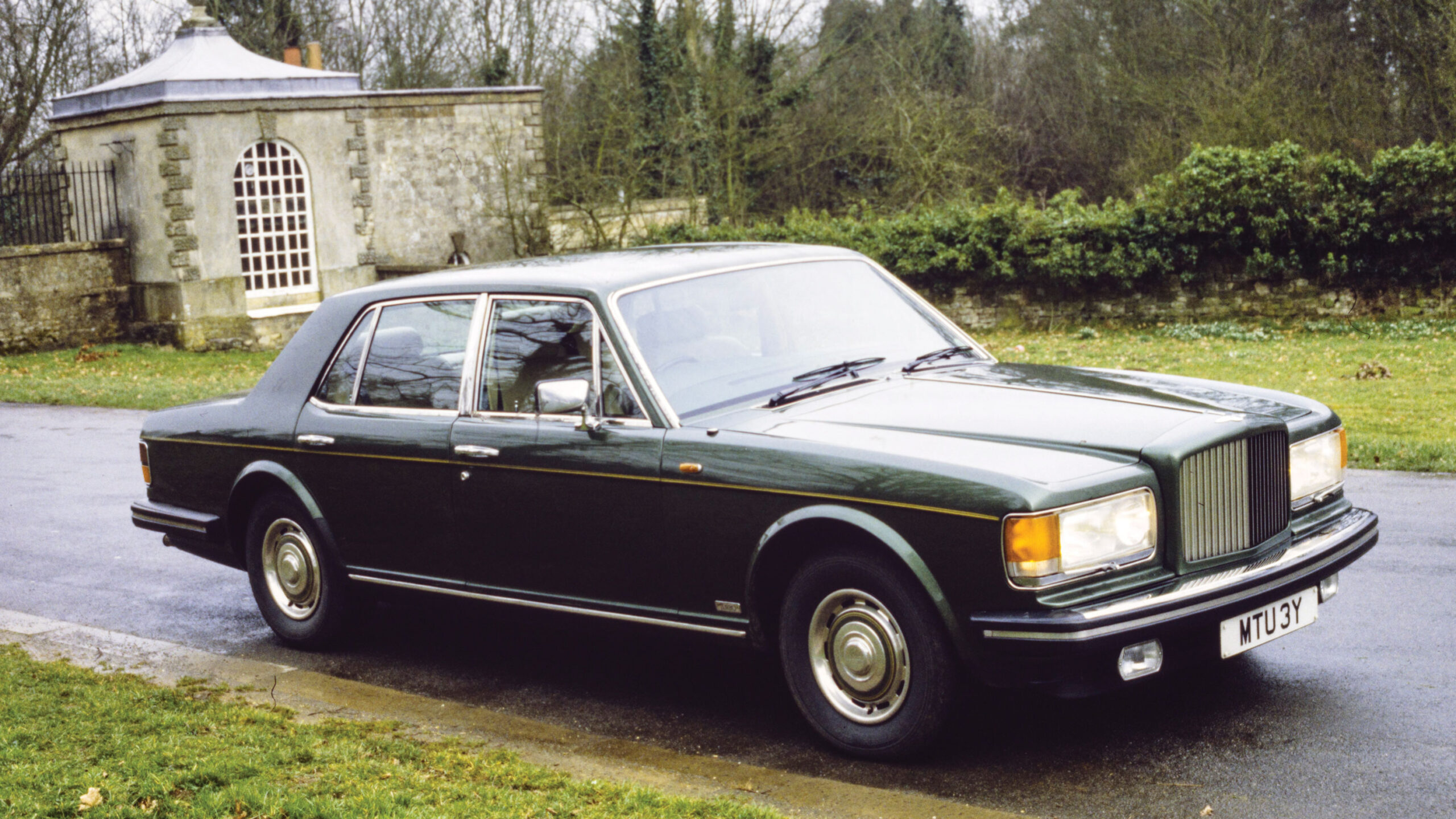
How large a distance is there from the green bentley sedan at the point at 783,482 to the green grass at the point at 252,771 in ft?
2.69

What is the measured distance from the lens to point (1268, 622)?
466 centimetres

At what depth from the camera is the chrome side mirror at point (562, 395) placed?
5.27 meters

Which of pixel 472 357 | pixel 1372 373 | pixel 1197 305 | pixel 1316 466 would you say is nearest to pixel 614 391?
pixel 472 357

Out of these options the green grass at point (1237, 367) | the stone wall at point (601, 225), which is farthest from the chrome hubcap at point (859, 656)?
the stone wall at point (601, 225)

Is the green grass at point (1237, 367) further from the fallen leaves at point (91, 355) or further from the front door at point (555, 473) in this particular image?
the front door at point (555, 473)

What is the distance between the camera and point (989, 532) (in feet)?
14.0

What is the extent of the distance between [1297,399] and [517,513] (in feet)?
10.5

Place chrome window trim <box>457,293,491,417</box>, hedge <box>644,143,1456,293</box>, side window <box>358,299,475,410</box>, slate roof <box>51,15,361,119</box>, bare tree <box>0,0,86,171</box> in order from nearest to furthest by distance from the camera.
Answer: chrome window trim <box>457,293,491,417</box> → side window <box>358,299,475,410</box> → hedge <box>644,143,1456,293</box> → slate roof <box>51,15,361,119</box> → bare tree <box>0,0,86,171</box>

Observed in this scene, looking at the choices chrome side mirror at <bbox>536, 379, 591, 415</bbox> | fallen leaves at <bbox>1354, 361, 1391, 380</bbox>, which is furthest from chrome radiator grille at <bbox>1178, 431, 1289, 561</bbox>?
fallen leaves at <bbox>1354, 361, 1391, 380</bbox>

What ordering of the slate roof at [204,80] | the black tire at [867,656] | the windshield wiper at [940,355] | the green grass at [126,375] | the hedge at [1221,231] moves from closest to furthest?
the black tire at [867,656], the windshield wiper at [940,355], the green grass at [126,375], the hedge at [1221,231], the slate roof at [204,80]

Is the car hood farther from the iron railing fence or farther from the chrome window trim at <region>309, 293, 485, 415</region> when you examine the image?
the iron railing fence

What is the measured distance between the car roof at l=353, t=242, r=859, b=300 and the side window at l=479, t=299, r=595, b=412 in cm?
9

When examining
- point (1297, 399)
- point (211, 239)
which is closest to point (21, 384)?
point (211, 239)

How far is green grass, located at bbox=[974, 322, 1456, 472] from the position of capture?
10.9 m
